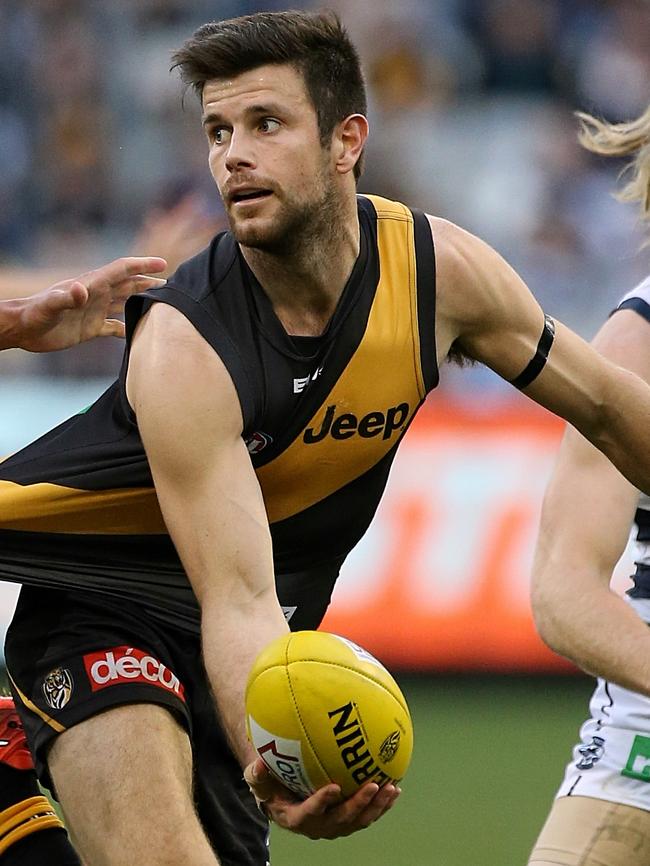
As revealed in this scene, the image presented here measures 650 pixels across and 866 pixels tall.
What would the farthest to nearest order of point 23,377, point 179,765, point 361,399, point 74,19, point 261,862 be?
point 74,19
point 23,377
point 261,862
point 361,399
point 179,765

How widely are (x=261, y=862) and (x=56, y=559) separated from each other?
1.02m

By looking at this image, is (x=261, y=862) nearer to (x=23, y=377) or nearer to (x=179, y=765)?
(x=179, y=765)

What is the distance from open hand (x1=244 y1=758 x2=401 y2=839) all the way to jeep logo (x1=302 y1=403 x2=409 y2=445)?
0.89m

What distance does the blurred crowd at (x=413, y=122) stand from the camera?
11297 mm

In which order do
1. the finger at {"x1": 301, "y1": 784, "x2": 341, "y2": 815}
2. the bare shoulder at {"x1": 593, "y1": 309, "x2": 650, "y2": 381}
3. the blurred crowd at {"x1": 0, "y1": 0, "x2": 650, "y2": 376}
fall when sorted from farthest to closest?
the blurred crowd at {"x1": 0, "y1": 0, "x2": 650, "y2": 376}
the bare shoulder at {"x1": 593, "y1": 309, "x2": 650, "y2": 381}
the finger at {"x1": 301, "y1": 784, "x2": 341, "y2": 815}

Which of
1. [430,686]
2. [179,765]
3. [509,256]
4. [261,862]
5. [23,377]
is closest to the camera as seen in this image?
[179,765]

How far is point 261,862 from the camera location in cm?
443

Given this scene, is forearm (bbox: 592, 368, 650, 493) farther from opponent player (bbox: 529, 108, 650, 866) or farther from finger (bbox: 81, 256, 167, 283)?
finger (bbox: 81, 256, 167, 283)

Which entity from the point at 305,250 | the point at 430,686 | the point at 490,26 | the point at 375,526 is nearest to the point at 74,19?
the point at 490,26

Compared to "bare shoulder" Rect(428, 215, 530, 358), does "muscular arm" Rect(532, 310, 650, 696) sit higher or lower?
lower

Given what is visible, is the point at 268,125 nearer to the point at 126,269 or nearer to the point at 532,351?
the point at 126,269

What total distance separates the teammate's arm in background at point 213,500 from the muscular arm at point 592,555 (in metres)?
0.77

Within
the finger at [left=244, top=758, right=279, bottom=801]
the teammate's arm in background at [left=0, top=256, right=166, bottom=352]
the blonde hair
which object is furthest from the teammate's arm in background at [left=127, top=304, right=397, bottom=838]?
the blonde hair

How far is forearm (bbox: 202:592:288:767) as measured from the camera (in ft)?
11.5
